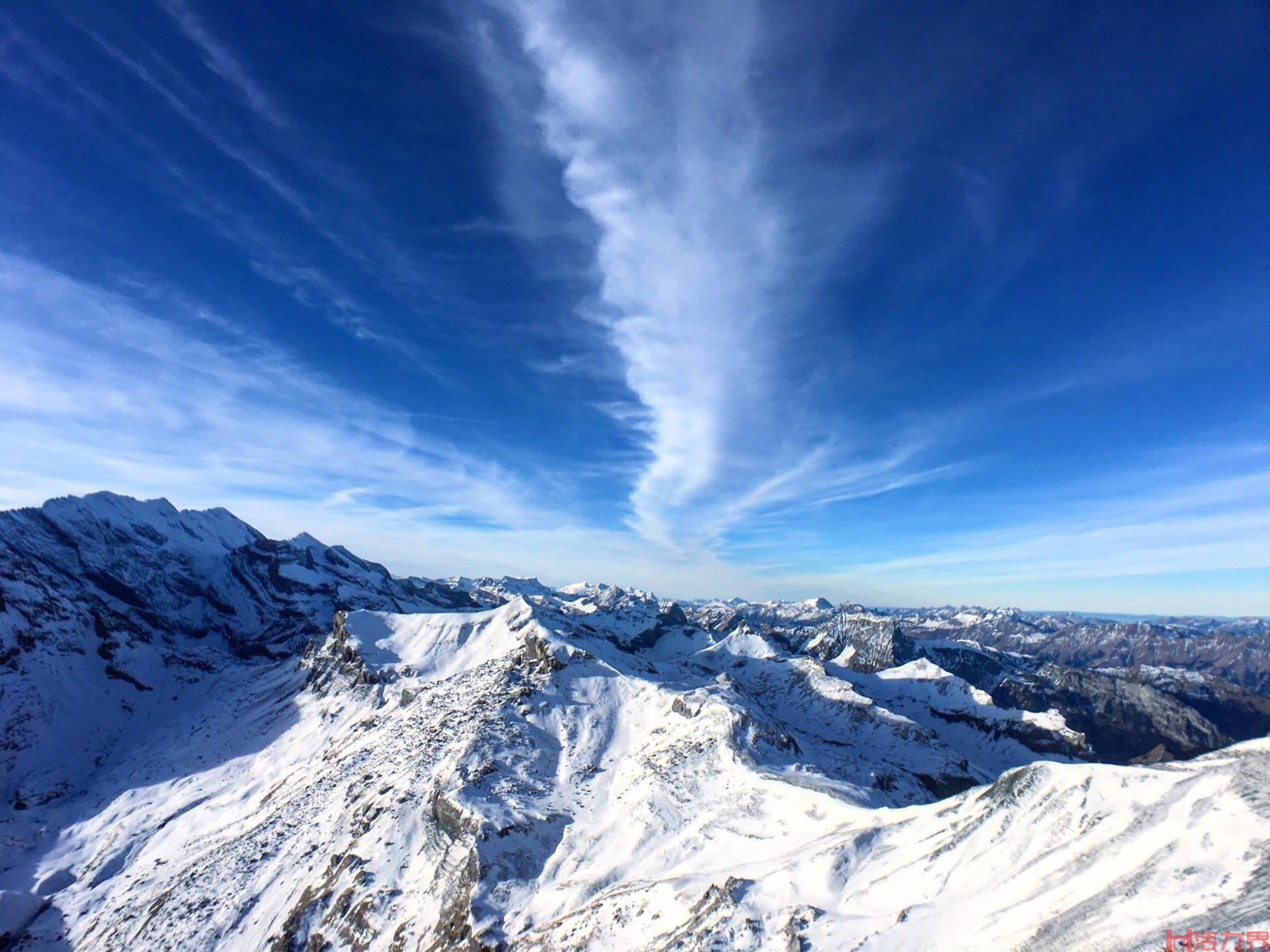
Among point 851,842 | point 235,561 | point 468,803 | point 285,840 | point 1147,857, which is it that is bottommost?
point 285,840

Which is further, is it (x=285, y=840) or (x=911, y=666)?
(x=911, y=666)

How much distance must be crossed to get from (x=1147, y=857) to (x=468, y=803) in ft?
140

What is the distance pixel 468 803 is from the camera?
145ft

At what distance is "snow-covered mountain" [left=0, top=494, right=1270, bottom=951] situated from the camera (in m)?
21.8

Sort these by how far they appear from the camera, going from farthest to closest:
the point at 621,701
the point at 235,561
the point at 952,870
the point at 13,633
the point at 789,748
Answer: the point at 235,561, the point at 13,633, the point at 621,701, the point at 789,748, the point at 952,870

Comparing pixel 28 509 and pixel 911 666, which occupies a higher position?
pixel 28 509

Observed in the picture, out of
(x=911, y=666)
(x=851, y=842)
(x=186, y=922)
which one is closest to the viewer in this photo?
(x=851, y=842)

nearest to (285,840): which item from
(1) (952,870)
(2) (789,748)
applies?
(2) (789,748)

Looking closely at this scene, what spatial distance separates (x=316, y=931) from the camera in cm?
3719

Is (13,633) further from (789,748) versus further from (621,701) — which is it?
(789,748)

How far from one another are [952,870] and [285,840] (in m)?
54.4

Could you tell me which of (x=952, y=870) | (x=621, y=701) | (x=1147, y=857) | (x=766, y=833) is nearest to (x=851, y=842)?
(x=952, y=870)

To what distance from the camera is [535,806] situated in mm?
46750

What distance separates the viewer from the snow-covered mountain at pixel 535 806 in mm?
21750
